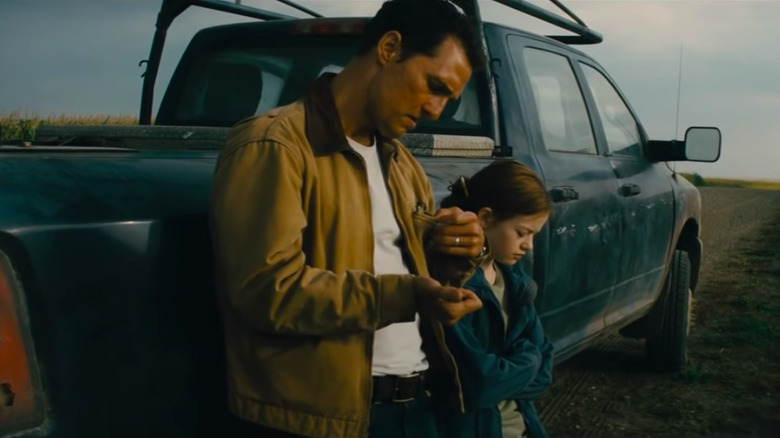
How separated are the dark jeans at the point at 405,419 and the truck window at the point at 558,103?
219 cm

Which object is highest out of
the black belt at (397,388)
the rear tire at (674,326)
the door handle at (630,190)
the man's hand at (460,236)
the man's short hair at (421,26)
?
Answer: the man's short hair at (421,26)

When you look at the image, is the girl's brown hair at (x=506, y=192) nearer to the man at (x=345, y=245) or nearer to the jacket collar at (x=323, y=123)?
the man at (x=345, y=245)

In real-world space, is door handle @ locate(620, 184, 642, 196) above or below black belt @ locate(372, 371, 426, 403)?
above

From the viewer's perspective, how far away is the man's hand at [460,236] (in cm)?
226

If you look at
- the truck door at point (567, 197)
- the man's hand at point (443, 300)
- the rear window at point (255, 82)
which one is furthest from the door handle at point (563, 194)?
the man's hand at point (443, 300)

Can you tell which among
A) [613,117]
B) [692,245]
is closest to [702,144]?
[613,117]

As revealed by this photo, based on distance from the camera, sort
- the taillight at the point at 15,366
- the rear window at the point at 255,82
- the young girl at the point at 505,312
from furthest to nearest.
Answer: the rear window at the point at 255,82 → the young girl at the point at 505,312 → the taillight at the point at 15,366

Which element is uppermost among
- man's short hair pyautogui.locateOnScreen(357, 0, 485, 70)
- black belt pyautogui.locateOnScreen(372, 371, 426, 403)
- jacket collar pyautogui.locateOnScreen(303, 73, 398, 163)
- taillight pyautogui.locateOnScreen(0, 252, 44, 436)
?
man's short hair pyautogui.locateOnScreen(357, 0, 485, 70)

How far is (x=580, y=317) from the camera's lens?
4.67 metres

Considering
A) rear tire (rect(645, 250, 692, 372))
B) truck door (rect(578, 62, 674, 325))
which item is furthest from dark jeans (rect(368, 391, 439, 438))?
rear tire (rect(645, 250, 692, 372))

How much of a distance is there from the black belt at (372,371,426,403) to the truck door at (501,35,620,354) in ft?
5.73

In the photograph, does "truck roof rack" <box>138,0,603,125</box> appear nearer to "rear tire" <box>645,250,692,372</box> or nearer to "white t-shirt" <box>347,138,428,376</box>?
"rear tire" <box>645,250,692,372</box>

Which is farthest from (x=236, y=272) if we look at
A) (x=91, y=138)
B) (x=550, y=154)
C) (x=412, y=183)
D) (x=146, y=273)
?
(x=550, y=154)

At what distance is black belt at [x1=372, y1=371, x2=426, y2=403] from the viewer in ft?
7.48
